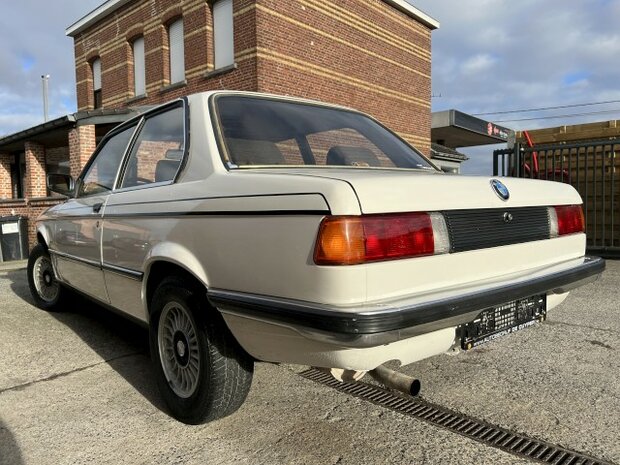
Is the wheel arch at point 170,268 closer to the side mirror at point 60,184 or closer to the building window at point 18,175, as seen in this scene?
the side mirror at point 60,184

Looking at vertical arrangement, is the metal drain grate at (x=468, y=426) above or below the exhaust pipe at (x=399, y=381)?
below

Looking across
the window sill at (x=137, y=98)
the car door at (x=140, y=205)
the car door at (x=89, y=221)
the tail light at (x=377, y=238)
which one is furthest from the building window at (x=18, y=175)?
the tail light at (x=377, y=238)

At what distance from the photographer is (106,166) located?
3.99 m

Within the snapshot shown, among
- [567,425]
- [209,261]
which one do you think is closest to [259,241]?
[209,261]

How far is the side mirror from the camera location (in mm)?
4816

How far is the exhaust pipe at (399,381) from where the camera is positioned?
2131 millimetres

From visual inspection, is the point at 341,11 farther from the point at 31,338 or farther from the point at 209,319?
the point at 209,319

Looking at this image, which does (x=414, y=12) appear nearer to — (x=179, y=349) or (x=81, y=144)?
(x=81, y=144)

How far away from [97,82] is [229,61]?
7.39 meters

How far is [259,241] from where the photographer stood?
6.79ft

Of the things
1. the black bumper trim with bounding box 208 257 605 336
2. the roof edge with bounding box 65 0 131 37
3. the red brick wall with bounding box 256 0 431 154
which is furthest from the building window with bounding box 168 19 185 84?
the black bumper trim with bounding box 208 257 605 336

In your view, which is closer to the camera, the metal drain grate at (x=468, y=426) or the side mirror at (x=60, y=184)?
the metal drain grate at (x=468, y=426)

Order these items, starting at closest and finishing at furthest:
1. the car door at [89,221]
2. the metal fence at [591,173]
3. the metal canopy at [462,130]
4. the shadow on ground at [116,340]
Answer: the shadow on ground at [116,340]
the car door at [89,221]
the metal fence at [591,173]
the metal canopy at [462,130]

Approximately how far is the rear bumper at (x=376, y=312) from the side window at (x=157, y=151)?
95 cm
